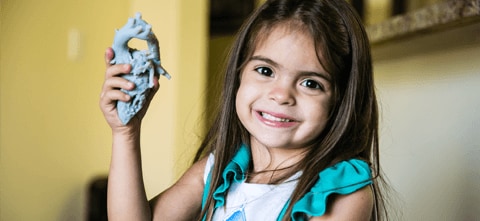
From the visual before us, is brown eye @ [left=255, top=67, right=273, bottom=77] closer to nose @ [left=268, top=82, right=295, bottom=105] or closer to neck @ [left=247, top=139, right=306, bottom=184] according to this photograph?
nose @ [left=268, top=82, right=295, bottom=105]

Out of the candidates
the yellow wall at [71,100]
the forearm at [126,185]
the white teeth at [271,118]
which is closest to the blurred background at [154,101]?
the yellow wall at [71,100]

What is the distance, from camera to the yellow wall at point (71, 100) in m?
2.09

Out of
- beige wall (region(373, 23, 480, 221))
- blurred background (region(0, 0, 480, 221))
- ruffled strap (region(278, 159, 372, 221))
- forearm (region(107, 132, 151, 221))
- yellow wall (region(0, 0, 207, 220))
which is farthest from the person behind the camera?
yellow wall (region(0, 0, 207, 220))

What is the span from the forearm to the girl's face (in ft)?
0.62

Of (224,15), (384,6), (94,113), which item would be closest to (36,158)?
(94,113)

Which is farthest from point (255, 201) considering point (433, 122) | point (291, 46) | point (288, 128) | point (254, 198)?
point (433, 122)

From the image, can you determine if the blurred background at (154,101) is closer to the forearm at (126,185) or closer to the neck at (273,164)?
the neck at (273,164)

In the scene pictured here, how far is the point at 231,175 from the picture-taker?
1070 mm

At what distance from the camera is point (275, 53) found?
0.98 metres

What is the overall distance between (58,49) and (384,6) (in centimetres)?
109

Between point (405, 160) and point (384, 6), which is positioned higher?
point (384, 6)

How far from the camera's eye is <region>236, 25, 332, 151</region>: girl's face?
3.16 feet

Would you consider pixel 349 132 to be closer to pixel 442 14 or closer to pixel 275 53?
pixel 275 53

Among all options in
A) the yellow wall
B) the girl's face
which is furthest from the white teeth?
the yellow wall
